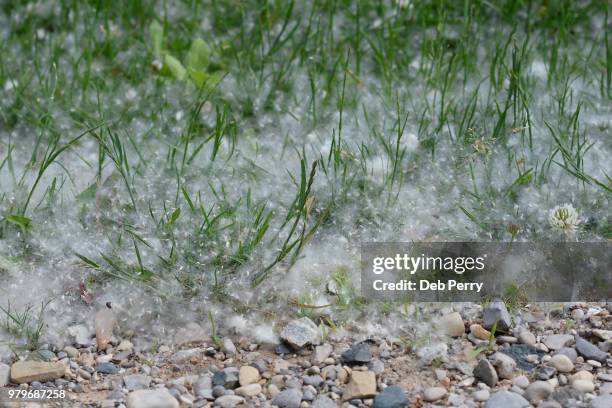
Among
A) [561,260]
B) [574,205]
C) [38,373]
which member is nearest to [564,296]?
[561,260]

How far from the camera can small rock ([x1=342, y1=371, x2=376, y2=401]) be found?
94.6 inches

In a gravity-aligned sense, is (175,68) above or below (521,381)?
above

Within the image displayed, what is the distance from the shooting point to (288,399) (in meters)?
2.39

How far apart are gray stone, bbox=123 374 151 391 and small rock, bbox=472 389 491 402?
35.9 inches

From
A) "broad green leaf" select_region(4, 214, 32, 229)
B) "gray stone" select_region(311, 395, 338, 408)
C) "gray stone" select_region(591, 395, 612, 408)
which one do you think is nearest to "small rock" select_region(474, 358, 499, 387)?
"gray stone" select_region(591, 395, 612, 408)

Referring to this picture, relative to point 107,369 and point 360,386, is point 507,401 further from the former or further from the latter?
point 107,369

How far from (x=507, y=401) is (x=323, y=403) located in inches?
19.2

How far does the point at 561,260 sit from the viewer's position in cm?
288

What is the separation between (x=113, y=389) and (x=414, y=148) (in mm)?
1424

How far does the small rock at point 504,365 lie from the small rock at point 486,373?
2 centimetres

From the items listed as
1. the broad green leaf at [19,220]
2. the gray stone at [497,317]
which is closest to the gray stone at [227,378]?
the gray stone at [497,317]

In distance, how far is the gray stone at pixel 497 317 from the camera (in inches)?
104

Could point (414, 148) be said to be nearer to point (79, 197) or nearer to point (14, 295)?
point (79, 197)

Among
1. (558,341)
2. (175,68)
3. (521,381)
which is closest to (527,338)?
(558,341)
